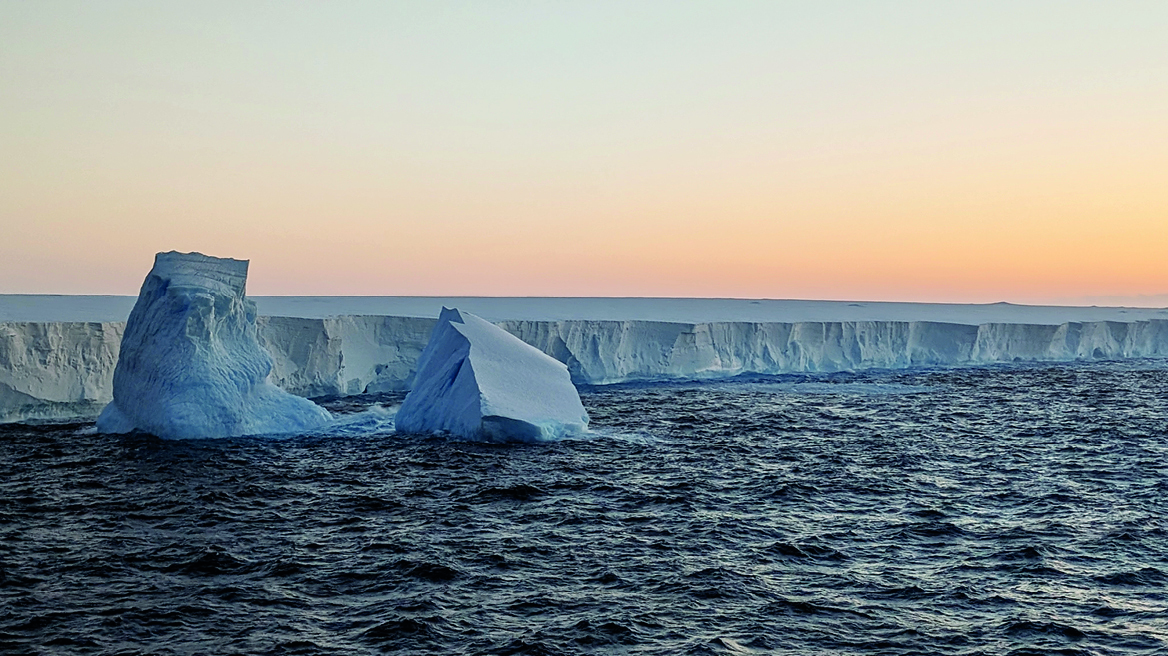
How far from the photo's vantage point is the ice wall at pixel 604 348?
2083cm

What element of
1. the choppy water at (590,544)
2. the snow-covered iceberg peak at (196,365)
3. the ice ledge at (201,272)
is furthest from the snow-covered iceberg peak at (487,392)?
the ice ledge at (201,272)

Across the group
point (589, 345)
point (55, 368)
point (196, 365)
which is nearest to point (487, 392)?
point (196, 365)

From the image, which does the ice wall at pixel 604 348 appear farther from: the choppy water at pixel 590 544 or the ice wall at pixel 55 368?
the choppy water at pixel 590 544

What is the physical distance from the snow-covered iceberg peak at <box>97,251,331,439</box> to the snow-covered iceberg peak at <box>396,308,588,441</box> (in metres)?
2.38

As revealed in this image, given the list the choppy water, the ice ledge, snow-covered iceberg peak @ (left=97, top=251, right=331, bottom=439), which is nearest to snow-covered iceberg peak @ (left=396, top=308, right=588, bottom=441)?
the choppy water

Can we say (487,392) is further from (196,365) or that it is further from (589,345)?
(589,345)

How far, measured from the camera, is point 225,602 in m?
8.52

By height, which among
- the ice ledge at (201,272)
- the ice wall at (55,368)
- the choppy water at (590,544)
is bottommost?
the choppy water at (590,544)

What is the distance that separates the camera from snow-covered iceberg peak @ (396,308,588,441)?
693 inches

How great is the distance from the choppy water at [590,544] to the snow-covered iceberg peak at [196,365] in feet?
2.72

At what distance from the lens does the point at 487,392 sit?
57.8 feet

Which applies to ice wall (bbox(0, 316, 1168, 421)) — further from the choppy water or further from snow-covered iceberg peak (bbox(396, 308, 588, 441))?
snow-covered iceberg peak (bbox(396, 308, 588, 441))

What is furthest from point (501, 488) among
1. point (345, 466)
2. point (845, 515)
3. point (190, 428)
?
point (190, 428)

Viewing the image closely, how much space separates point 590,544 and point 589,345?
2053cm
